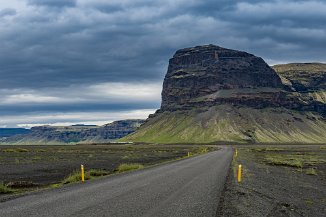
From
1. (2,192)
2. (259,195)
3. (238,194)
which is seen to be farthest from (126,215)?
(2,192)

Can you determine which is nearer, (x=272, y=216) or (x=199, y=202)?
(x=272, y=216)

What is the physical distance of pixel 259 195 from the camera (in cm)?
2291

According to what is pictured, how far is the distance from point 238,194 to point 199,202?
4.04m

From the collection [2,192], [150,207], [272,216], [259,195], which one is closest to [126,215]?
[150,207]

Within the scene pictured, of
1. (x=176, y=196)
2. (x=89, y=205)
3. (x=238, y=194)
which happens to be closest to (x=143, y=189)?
(x=176, y=196)

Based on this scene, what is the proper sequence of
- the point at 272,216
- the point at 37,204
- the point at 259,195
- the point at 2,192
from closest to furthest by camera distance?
the point at 272,216 < the point at 37,204 < the point at 259,195 < the point at 2,192

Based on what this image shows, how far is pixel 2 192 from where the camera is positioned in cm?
2452

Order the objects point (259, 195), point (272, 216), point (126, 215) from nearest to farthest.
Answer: point (126, 215)
point (272, 216)
point (259, 195)

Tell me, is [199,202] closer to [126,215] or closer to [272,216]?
[272,216]

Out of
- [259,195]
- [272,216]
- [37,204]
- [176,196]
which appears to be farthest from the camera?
[259,195]

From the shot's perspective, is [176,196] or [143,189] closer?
[176,196]

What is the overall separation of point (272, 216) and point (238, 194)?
570 cm

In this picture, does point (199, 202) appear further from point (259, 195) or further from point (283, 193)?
point (283, 193)

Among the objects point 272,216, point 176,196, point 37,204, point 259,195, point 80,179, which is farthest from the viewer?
point 80,179
